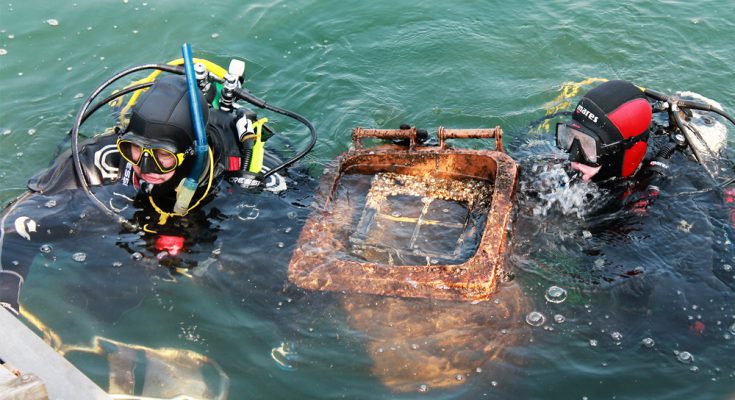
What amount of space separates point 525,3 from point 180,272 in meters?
5.32

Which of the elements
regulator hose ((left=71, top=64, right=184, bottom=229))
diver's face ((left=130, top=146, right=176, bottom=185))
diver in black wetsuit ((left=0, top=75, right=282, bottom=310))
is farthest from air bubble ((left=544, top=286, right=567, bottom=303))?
regulator hose ((left=71, top=64, right=184, bottom=229))

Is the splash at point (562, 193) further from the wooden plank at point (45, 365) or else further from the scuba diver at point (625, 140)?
the wooden plank at point (45, 365)

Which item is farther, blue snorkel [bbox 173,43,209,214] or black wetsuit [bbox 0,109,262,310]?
black wetsuit [bbox 0,109,262,310]

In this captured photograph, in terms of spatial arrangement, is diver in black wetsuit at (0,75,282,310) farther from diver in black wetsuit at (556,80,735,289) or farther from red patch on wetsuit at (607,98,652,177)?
Result: red patch on wetsuit at (607,98,652,177)

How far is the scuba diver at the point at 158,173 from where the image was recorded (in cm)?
390

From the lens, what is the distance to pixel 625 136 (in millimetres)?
3984

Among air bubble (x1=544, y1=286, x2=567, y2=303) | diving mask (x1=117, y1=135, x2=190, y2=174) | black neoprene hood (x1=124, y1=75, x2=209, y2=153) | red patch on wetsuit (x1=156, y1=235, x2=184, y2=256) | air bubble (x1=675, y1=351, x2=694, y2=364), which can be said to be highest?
black neoprene hood (x1=124, y1=75, x2=209, y2=153)

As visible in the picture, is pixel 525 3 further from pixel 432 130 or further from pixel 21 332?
pixel 21 332

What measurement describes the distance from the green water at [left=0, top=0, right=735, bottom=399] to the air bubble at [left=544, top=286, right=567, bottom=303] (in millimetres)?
38

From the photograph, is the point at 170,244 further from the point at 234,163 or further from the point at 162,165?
the point at 234,163

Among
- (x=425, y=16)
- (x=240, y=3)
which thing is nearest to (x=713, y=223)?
(x=425, y=16)

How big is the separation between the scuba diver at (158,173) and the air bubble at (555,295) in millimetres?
1925

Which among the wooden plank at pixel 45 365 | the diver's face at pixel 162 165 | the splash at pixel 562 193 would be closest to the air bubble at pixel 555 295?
the splash at pixel 562 193

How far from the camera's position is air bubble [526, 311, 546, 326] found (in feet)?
11.9
